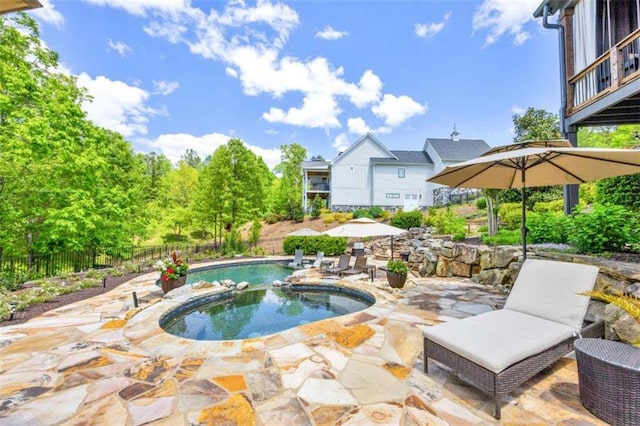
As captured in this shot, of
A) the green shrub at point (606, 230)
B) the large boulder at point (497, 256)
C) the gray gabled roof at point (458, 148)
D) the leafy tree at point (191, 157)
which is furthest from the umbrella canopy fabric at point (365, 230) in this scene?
the leafy tree at point (191, 157)

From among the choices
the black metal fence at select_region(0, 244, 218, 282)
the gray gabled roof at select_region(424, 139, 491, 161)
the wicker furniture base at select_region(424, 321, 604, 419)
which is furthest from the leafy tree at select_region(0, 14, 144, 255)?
the gray gabled roof at select_region(424, 139, 491, 161)

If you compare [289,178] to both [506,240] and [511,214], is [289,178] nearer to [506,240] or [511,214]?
[511,214]

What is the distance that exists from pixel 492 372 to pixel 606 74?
25.0 ft

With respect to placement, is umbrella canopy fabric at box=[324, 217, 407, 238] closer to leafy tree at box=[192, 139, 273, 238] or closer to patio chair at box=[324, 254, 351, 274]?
patio chair at box=[324, 254, 351, 274]

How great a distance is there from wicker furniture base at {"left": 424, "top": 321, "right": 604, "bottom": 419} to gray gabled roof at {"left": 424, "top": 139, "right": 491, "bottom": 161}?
24.2m

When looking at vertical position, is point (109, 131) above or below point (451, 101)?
below

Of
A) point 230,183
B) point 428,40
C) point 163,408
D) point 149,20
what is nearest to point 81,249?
point 230,183

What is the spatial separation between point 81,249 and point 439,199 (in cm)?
2427

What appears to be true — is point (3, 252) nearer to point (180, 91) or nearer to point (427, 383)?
point (180, 91)

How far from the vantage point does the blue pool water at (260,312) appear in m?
5.51

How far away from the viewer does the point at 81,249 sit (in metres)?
10.9

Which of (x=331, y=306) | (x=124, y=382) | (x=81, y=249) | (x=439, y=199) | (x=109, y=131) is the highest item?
(x=109, y=131)

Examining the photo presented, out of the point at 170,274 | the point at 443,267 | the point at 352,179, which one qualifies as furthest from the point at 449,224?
the point at 352,179

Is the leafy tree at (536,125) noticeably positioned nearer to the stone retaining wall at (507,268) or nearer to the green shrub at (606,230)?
the stone retaining wall at (507,268)
